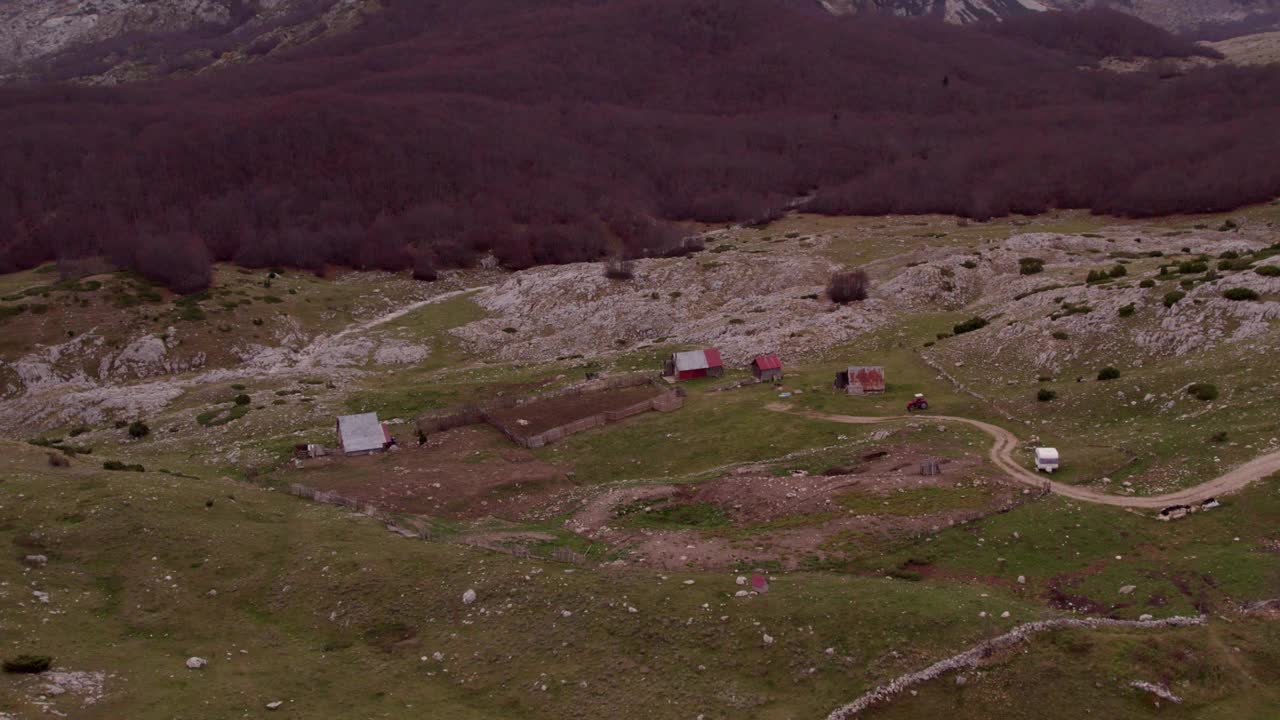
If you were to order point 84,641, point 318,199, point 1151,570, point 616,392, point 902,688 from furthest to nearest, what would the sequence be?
point 318,199
point 616,392
point 1151,570
point 84,641
point 902,688

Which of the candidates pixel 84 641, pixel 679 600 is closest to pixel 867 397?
pixel 679 600

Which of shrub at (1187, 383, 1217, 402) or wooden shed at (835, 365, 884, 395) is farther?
wooden shed at (835, 365, 884, 395)

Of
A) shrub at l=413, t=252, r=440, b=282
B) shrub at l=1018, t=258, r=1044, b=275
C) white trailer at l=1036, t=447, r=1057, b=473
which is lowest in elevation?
shrub at l=413, t=252, r=440, b=282

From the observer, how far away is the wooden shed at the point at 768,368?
237 ft

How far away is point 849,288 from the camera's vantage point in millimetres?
98938

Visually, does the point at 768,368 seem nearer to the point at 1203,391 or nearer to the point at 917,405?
the point at 917,405

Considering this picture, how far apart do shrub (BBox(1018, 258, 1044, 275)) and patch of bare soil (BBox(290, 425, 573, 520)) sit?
7110 cm

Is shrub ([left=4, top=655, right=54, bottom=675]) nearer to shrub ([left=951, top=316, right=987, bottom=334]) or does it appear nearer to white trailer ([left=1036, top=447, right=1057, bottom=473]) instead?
white trailer ([left=1036, top=447, right=1057, bottom=473])

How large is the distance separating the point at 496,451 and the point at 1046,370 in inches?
1659

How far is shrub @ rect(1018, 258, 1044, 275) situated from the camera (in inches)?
3940

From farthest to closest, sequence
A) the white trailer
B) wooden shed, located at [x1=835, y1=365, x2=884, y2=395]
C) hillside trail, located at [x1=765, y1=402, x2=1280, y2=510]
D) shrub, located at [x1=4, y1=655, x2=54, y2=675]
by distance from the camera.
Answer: wooden shed, located at [x1=835, y1=365, x2=884, y2=395] → the white trailer → hillside trail, located at [x1=765, y1=402, x2=1280, y2=510] → shrub, located at [x1=4, y1=655, x2=54, y2=675]

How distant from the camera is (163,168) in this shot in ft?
620

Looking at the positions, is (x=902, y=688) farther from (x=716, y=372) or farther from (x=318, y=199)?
(x=318, y=199)

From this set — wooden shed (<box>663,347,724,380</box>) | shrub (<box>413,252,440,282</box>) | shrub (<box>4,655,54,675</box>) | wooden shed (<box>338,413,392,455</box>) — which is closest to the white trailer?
wooden shed (<box>663,347,724,380</box>)
